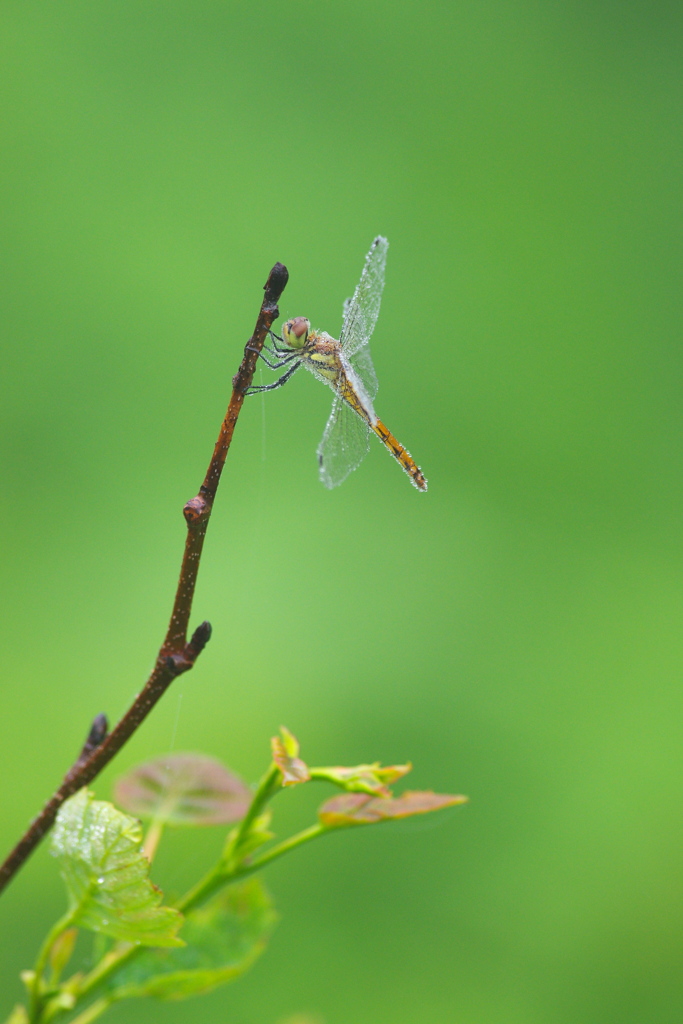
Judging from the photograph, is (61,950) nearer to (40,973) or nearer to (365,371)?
(40,973)

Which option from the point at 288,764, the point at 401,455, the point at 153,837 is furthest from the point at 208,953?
the point at 401,455

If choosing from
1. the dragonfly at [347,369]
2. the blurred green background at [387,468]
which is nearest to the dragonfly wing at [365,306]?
the dragonfly at [347,369]

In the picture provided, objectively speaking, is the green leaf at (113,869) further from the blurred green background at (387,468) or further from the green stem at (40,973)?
the blurred green background at (387,468)

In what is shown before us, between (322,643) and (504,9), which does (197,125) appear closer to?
(504,9)

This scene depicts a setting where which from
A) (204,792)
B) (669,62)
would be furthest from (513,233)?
(204,792)

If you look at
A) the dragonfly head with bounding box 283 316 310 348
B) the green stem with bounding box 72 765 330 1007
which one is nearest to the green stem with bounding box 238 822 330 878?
the green stem with bounding box 72 765 330 1007

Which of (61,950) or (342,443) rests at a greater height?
(342,443)
